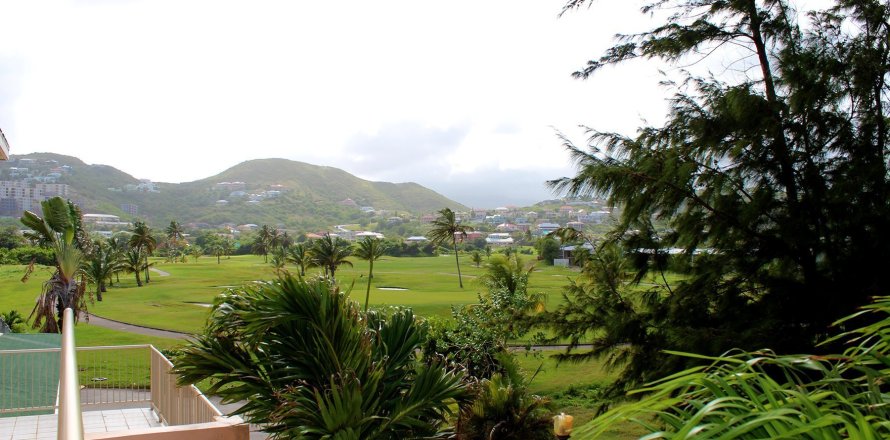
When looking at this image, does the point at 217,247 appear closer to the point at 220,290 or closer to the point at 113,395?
the point at 220,290

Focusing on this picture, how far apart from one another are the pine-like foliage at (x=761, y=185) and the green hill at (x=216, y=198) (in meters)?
118

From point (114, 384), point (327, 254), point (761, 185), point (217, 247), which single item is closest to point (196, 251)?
point (217, 247)

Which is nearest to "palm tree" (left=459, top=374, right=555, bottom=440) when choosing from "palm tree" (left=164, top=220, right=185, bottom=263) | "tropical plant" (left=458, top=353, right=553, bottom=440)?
"tropical plant" (left=458, top=353, right=553, bottom=440)

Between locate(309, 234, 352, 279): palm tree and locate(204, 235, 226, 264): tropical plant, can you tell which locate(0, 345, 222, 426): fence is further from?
locate(204, 235, 226, 264): tropical plant

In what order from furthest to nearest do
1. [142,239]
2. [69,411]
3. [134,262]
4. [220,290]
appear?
1. [142,239]
2. [134,262]
3. [220,290]
4. [69,411]

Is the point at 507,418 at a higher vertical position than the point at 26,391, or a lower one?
lower

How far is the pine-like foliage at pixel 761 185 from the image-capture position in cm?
613

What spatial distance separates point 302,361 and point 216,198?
153 m

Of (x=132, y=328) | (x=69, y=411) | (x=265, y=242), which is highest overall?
(x=265, y=242)

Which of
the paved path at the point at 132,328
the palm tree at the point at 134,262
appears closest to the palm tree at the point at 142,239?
the palm tree at the point at 134,262

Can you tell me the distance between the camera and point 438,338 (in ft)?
76.0

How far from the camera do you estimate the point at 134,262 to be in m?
66.1

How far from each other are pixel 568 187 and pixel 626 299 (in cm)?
158

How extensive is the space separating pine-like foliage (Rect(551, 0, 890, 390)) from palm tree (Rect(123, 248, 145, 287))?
6560 centimetres
